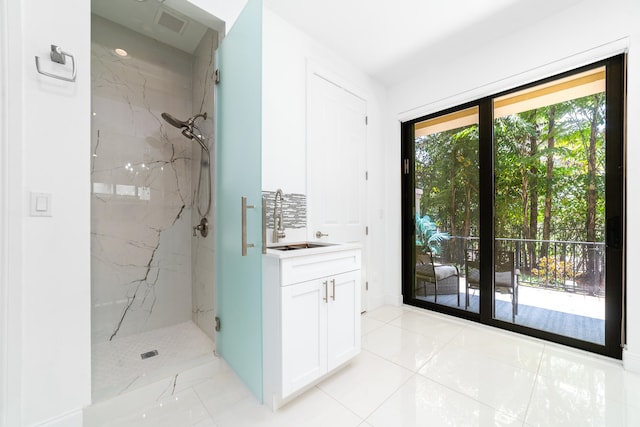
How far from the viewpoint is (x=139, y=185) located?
2393 mm

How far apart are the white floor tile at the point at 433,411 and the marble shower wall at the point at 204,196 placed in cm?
152

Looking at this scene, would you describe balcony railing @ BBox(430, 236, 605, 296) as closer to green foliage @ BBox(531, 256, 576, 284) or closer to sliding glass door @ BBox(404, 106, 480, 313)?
green foliage @ BBox(531, 256, 576, 284)

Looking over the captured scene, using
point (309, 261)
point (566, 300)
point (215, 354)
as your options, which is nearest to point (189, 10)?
point (309, 261)

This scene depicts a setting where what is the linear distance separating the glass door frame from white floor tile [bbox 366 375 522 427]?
125 cm

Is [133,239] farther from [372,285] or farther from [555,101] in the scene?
[555,101]

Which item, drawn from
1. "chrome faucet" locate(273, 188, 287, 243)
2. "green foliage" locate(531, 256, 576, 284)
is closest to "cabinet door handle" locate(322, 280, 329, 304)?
"chrome faucet" locate(273, 188, 287, 243)

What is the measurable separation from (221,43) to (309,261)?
5.68 ft

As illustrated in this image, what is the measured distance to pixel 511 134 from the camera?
7.90 ft

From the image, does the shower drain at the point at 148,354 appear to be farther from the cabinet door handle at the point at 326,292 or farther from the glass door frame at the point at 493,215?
the glass door frame at the point at 493,215
